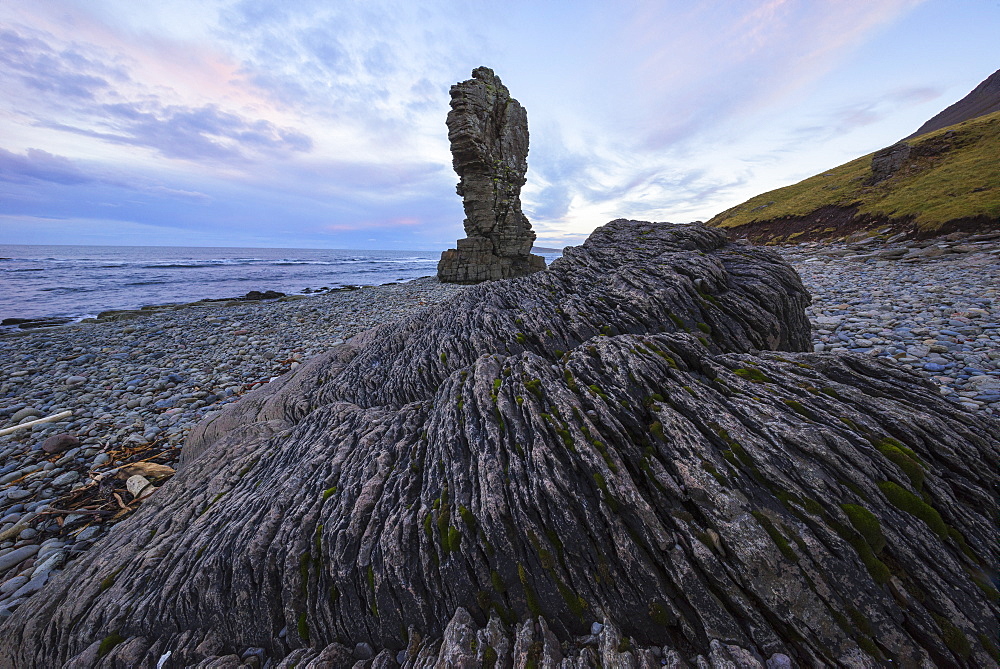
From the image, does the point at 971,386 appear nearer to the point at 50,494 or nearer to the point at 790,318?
the point at 790,318

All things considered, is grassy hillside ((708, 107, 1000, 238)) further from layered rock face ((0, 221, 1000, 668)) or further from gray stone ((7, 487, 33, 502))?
gray stone ((7, 487, 33, 502))

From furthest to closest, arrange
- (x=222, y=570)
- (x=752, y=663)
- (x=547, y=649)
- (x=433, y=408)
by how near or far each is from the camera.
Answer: (x=433, y=408), (x=222, y=570), (x=547, y=649), (x=752, y=663)

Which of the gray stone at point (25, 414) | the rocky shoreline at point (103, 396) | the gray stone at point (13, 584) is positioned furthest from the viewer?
the gray stone at point (25, 414)

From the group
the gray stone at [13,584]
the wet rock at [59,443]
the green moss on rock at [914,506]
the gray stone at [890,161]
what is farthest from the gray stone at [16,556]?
the gray stone at [890,161]

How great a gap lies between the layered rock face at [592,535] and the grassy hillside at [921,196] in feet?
127

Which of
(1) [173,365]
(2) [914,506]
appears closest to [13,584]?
(2) [914,506]

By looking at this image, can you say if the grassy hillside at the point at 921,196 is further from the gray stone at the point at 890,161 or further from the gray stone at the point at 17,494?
the gray stone at the point at 17,494

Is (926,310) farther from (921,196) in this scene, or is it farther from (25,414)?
(921,196)

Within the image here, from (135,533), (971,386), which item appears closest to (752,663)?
(135,533)

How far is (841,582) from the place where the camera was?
2873mm

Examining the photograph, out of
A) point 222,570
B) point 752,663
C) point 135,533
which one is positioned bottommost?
point 135,533

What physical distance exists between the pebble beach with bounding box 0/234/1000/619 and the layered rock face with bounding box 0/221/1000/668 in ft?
8.32

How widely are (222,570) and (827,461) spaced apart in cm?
685

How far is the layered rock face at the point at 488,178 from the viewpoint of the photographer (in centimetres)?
3950
